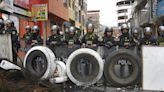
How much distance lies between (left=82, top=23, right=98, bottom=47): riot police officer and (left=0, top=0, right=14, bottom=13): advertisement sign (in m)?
8.59

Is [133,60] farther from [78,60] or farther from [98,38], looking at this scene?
[98,38]

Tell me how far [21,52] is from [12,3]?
9270 mm

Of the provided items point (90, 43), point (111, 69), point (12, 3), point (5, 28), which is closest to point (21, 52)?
point (5, 28)

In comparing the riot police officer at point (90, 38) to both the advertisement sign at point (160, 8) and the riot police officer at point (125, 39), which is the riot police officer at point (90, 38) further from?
the advertisement sign at point (160, 8)

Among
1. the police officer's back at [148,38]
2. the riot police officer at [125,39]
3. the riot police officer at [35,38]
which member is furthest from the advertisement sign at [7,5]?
the police officer's back at [148,38]

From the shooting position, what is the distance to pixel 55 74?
8.94 meters

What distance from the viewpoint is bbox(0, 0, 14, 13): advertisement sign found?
18.5 metres

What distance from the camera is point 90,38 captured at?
1091cm

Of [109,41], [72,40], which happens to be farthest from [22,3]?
[109,41]

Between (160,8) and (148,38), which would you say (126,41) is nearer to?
(148,38)

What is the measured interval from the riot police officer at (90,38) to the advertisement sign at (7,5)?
8.59 m

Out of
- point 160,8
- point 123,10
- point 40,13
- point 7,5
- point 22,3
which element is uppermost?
point 123,10

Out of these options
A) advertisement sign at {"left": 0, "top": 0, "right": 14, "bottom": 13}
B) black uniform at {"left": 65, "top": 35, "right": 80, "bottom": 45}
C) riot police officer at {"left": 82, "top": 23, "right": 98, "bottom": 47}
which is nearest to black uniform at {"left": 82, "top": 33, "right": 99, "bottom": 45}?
riot police officer at {"left": 82, "top": 23, "right": 98, "bottom": 47}

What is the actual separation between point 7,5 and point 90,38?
9.59 metres
